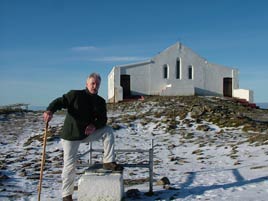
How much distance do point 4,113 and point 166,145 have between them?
54.1 feet

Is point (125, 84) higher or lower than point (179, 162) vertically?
higher

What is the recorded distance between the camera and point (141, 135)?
19078mm

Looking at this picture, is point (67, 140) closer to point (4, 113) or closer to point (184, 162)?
point (184, 162)

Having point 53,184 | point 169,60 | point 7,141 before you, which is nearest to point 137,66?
point 169,60

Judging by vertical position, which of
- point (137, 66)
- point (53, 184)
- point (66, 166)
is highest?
point (137, 66)

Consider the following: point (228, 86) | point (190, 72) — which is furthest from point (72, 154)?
point (228, 86)

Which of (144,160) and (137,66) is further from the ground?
(137,66)

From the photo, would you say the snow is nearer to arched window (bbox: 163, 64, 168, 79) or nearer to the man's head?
the man's head

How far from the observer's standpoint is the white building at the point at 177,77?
36109 mm

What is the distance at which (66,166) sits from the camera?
6680 millimetres

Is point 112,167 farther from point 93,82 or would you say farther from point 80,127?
point 93,82

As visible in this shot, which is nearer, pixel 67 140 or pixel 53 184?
pixel 67 140

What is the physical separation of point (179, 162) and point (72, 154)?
685cm

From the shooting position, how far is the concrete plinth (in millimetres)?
6543
